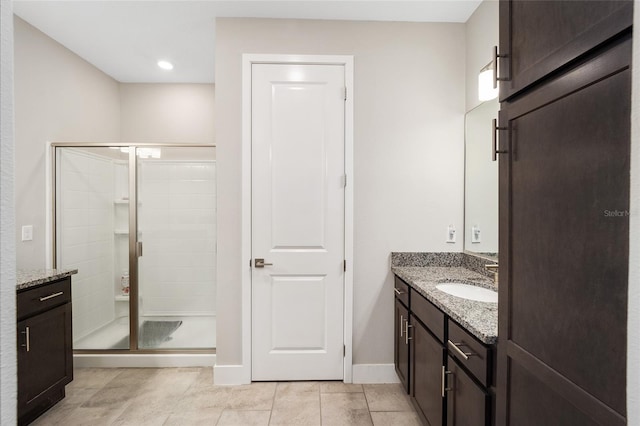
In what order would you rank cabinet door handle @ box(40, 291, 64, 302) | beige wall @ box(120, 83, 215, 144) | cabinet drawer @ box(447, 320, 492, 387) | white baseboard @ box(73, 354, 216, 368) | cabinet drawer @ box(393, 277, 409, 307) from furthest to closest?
beige wall @ box(120, 83, 215, 144)
white baseboard @ box(73, 354, 216, 368)
cabinet drawer @ box(393, 277, 409, 307)
cabinet door handle @ box(40, 291, 64, 302)
cabinet drawer @ box(447, 320, 492, 387)

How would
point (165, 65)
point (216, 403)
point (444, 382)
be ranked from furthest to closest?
point (165, 65)
point (216, 403)
point (444, 382)

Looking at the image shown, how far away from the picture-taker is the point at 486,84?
207 cm

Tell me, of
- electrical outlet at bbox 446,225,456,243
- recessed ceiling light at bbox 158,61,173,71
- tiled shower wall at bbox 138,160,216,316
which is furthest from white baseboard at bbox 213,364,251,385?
recessed ceiling light at bbox 158,61,173,71

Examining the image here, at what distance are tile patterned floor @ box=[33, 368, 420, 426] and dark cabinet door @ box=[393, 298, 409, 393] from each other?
19 cm

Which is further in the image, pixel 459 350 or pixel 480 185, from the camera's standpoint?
pixel 480 185

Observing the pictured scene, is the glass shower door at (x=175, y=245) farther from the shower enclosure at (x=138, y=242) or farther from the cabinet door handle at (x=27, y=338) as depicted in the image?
the cabinet door handle at (x=27, y=338)

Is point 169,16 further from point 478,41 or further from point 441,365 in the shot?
point 441,365

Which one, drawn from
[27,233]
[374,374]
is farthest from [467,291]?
[27,233]

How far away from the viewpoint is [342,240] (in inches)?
97.7

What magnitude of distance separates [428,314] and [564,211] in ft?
3.59

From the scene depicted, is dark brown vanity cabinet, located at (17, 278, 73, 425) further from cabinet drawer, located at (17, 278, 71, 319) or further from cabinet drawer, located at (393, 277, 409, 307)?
cabinet drawer, located at (393, 277, 409, 307)

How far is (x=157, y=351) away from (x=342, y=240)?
189cm

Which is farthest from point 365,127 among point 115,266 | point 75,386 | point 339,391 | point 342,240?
point 75,386

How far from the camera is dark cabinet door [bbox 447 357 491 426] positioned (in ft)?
3.89
